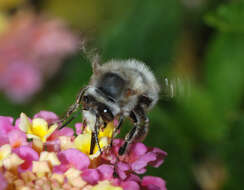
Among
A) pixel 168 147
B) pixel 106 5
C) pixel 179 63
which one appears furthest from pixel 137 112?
pixel 106 5

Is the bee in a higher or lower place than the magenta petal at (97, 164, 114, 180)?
higher

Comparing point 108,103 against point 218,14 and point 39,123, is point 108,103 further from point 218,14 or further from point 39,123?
point 218,14

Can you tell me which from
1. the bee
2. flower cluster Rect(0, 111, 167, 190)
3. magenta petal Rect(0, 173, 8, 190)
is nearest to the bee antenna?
the bee

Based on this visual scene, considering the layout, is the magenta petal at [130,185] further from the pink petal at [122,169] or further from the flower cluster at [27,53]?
the flower cluster at [27,53]

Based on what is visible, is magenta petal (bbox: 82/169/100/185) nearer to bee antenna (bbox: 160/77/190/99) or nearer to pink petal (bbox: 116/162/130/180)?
pink petal (bbox: 116/162/130/180)

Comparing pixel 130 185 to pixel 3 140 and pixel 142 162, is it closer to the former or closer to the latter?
pixel 142 162

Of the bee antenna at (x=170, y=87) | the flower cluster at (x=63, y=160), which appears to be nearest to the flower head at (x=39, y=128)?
the flower cluster at (x=63, y=160)

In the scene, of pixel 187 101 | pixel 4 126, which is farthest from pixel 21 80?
pixel 4 126
